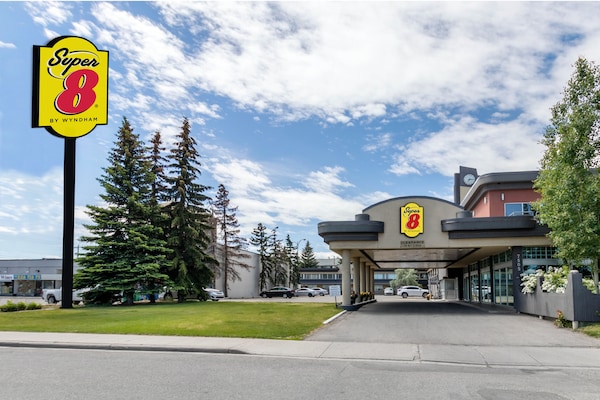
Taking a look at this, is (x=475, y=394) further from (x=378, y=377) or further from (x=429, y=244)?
(x=429, y=244)

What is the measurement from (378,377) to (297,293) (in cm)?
7231

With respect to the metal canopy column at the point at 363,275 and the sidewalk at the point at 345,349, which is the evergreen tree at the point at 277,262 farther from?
the sidewalk at the point at 345,349

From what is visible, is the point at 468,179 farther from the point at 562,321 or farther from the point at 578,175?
the point at 562,321

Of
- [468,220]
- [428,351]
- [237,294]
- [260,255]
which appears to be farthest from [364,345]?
[260,255]

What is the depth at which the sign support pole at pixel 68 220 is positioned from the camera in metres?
30.7

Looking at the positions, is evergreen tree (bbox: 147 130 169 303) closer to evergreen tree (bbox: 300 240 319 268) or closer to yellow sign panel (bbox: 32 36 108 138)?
yellow sign panel (bbox: 32 36 108 138)

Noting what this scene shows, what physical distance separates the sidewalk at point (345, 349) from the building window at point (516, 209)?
60.3 ft

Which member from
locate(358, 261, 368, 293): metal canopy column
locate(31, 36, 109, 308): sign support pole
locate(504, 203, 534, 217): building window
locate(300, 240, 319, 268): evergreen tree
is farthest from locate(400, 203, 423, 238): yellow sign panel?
locate(300, 240, 319, 268): evergreen tree

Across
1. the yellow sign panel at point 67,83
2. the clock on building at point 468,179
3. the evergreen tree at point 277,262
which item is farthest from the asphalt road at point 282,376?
the evergreen tree at point 277,262

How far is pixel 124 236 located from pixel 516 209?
2641 cm

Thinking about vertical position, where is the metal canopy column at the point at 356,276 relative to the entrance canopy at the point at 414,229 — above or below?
below

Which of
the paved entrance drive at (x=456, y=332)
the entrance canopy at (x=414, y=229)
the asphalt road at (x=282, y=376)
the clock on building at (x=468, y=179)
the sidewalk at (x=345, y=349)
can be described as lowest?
the paved entrance drive at (x=456, y=332)

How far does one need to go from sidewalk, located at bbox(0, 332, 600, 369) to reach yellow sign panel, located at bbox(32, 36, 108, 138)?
1696 centimetres

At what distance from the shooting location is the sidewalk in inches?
487
